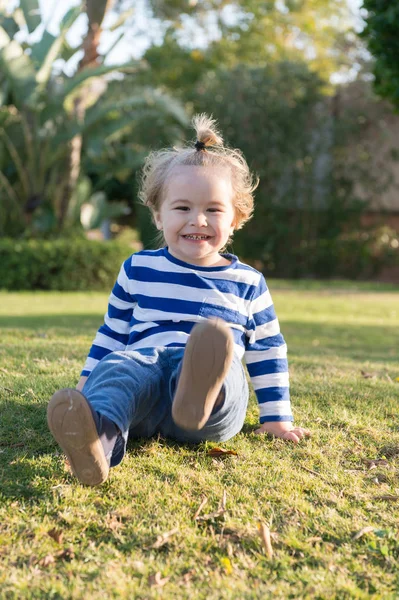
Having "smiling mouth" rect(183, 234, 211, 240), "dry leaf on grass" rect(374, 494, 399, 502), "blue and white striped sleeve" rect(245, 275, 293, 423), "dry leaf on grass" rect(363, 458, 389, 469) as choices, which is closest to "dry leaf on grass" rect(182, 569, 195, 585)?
"dry leaf on grass" rect(374, 494, 399, 502)

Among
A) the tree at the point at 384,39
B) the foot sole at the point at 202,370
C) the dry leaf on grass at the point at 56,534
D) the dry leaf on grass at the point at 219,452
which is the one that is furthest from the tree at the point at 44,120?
the dry leaf on grass at the point at 56,534

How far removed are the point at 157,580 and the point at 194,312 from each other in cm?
122

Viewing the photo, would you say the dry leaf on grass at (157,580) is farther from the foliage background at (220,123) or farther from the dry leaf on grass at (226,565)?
the foliage background at (220,123)

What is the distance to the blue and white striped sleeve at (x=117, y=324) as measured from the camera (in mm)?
3033

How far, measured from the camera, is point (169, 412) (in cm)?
262

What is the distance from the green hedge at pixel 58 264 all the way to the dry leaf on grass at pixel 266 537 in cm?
1067

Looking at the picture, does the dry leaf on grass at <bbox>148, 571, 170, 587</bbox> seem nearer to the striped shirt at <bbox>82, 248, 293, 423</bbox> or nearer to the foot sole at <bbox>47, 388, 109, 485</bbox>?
the foot sole at <bbox>47, 388, 109, 485</bbox>

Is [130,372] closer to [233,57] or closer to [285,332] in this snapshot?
[285,332]

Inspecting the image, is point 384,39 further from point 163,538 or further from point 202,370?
point 163,538

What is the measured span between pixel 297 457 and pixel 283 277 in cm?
1434

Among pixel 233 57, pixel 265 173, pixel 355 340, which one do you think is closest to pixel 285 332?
pixel 355 340

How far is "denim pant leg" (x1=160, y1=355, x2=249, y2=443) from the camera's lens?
243cm

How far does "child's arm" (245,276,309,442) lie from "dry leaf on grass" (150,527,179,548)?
97 cm

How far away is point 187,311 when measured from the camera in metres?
2.81
